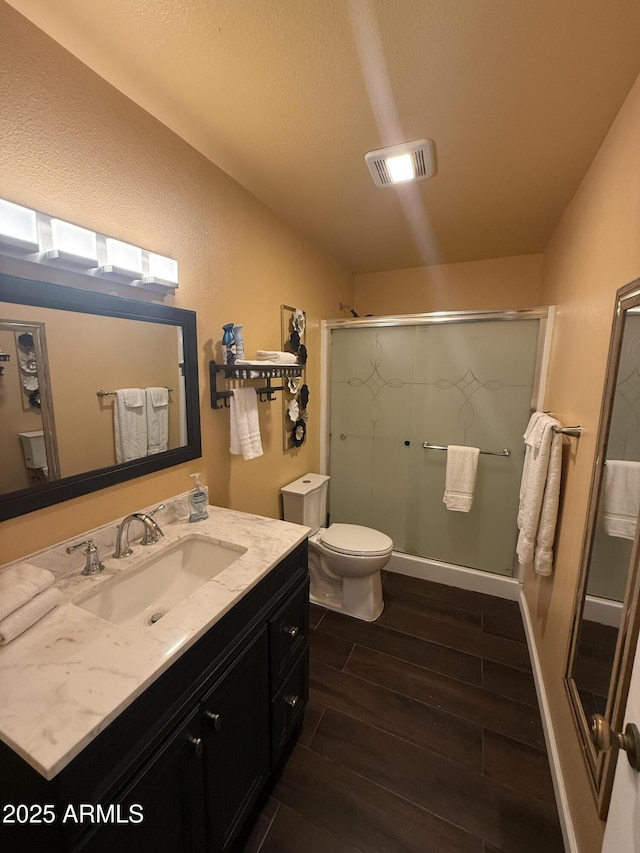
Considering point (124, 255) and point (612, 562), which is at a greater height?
point (124, 255)

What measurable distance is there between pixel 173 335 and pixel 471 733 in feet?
6.83

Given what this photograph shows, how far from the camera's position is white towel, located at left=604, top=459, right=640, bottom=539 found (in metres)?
0.85

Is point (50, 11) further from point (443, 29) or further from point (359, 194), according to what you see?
point (359, 194)

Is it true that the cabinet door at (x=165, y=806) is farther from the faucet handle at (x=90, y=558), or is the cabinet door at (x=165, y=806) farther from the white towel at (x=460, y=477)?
the white towel at (x=460, y=477)

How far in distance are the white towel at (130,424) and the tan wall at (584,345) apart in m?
1.59

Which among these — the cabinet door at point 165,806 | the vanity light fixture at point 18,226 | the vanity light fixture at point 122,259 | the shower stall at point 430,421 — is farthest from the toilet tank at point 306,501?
the vanity light fixture at point 18,226

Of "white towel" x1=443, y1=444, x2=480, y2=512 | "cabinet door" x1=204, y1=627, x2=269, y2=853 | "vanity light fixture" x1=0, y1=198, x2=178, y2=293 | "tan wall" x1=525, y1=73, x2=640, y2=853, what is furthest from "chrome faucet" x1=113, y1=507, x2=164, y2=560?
"white towel" x1=443, y1=444, x2=480, y2=512

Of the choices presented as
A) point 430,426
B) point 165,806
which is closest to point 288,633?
point 165,806

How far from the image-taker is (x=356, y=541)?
7.08ft

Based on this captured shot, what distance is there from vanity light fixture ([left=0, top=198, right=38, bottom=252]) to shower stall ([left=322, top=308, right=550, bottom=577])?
1.98m

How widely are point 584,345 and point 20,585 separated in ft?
6.59

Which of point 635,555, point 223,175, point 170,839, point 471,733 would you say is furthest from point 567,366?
point 170,839

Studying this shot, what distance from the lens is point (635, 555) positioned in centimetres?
75

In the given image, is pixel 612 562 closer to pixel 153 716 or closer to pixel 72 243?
pixel 153 716
